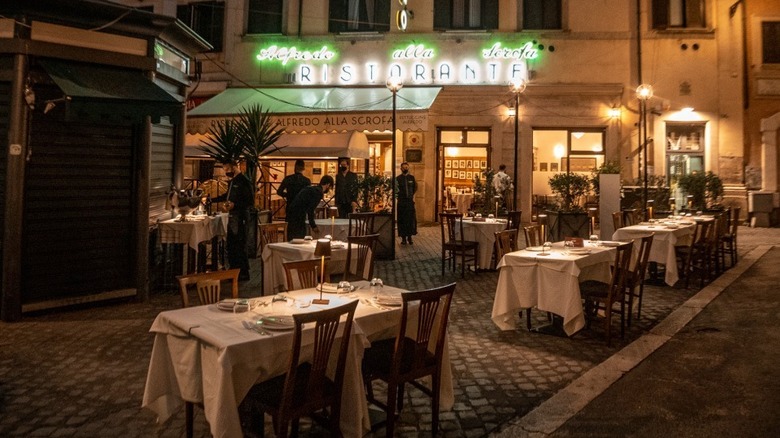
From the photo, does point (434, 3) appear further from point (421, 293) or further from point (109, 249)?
point (421, 293)

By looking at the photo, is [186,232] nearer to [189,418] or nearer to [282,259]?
[282,259]

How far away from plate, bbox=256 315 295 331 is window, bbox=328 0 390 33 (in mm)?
14265

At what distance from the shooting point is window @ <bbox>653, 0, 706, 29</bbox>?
1525cm

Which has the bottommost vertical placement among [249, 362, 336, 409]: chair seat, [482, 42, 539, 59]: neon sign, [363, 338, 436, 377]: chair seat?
[249, 362, 336, 409]: chair seat

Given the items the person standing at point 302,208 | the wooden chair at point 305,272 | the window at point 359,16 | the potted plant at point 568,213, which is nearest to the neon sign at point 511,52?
the window at point 359,16

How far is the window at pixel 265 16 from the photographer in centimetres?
1630

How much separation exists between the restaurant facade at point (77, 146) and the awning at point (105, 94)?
0.5 inches

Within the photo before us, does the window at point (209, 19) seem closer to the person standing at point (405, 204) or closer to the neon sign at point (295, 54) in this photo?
the neon sign at point (295, 54)

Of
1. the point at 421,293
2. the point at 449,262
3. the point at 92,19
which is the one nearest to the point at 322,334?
the point at 421,293

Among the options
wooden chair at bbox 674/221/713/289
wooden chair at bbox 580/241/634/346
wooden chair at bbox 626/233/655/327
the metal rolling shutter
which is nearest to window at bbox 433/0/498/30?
wooden chair at bbox 674/221/713/289

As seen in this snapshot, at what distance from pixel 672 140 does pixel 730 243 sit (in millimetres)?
6599

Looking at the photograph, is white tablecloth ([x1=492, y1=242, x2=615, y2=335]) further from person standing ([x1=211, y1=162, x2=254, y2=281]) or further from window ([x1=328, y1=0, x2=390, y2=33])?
window ([x1=328, y1=0, x2=390, y2=33])

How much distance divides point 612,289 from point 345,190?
6.44 m

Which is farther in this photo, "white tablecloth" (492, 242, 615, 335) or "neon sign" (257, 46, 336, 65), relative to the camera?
"neon sign" (257, 46, 336, 65)
